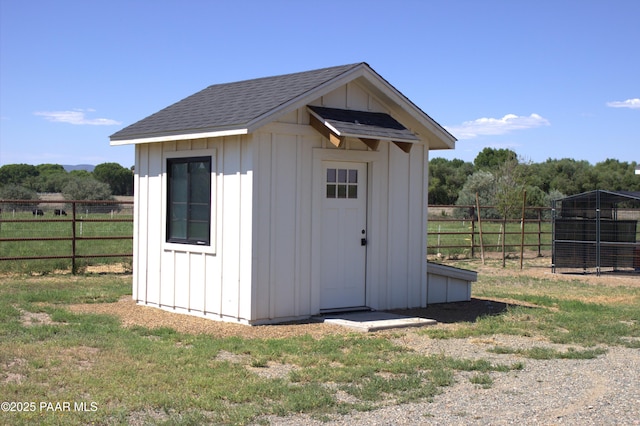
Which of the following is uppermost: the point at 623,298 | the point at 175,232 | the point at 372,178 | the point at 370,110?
the point at 370,110

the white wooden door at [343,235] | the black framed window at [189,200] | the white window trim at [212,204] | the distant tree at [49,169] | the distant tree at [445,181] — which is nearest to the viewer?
the white window trim at [212,204]

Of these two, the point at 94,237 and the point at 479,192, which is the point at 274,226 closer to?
the point at 94,237

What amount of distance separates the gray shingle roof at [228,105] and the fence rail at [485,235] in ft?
28.5

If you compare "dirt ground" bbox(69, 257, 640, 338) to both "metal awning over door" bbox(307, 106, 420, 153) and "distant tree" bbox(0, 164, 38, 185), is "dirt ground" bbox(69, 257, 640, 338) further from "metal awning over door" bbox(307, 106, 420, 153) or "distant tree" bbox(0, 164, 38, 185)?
"distant tree" bbox(0, 164, 38, 185)

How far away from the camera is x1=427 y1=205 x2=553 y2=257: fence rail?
870 inches

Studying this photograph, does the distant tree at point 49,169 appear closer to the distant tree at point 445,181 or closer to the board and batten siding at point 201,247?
the distant tree at point 445,181

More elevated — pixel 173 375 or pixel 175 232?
pixel 175 232

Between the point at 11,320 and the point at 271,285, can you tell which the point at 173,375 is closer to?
the point at 271,285

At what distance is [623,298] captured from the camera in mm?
14039

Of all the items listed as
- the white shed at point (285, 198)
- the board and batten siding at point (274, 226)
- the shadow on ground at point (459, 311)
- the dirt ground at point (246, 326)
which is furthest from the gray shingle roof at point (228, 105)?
the shadow on ground at point (459, 311)

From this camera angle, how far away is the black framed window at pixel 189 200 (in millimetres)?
10711

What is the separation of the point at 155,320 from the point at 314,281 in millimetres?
2325

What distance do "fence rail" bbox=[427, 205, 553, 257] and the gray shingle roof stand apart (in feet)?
28.5

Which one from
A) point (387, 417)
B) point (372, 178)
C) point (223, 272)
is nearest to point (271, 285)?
point (223, 272)
